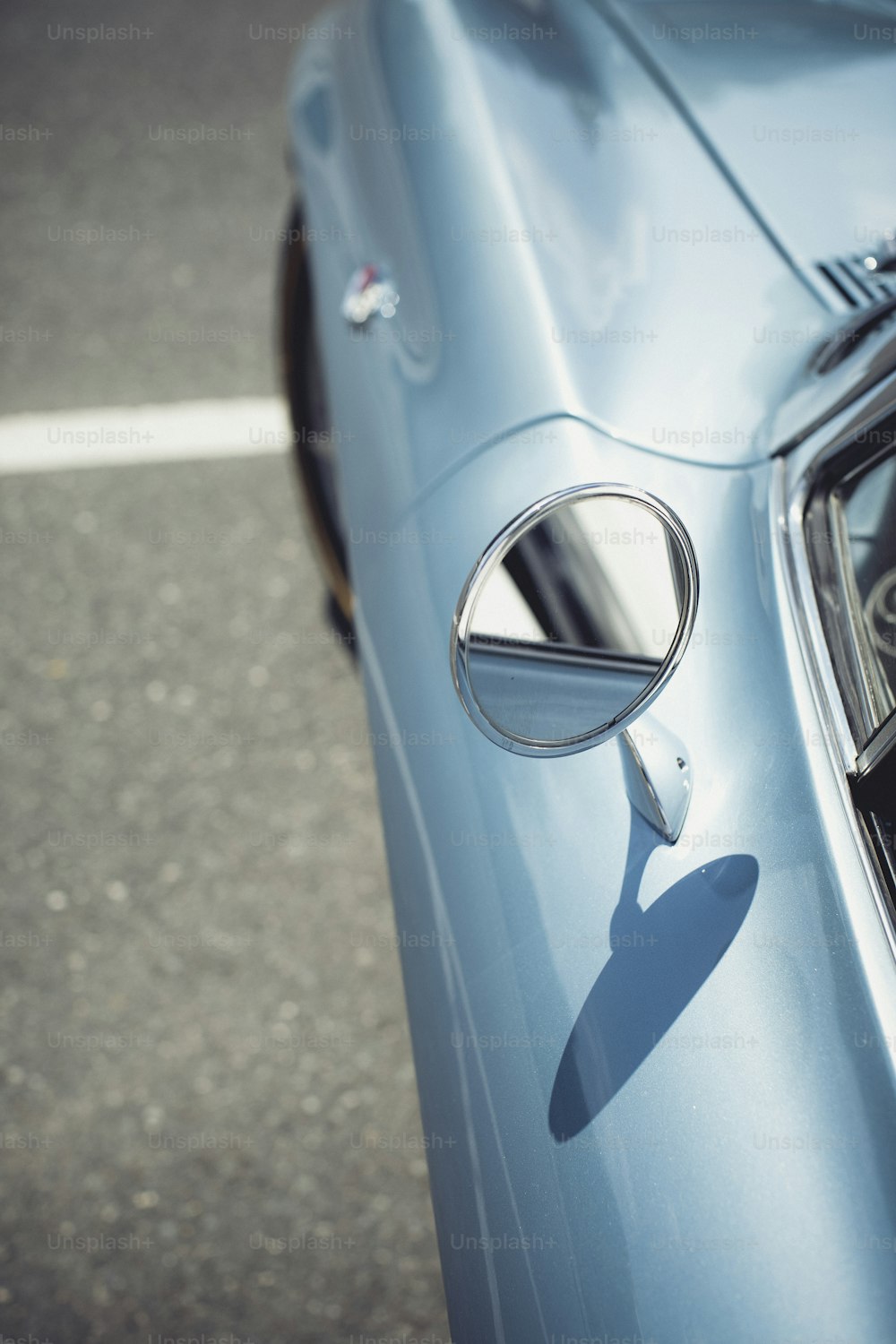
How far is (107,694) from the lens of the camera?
2900 millimetres

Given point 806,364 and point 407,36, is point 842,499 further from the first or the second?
point 407,36

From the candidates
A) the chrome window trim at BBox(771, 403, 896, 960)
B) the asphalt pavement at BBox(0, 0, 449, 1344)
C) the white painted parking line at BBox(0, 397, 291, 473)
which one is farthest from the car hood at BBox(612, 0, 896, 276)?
the white painted parking line at BBox(0, 397, 291, 473)

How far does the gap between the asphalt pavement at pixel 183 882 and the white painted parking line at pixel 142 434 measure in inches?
2.7

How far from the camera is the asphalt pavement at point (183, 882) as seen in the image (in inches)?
83.6

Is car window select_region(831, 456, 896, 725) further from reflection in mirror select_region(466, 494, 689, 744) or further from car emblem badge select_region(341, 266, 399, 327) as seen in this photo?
car emblem badge select_region(341, 266, 399, 327)

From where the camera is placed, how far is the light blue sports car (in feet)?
3.30

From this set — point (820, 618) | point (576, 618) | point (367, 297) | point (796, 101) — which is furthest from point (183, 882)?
point (796, 101)

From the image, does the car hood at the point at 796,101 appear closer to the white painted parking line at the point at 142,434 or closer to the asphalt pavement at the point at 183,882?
the asphalt pavement at the point at 183,882

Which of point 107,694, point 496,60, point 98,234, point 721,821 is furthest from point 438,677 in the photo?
point 98,234

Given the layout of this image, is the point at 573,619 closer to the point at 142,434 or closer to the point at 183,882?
the point at 183,882

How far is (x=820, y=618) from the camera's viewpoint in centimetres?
122

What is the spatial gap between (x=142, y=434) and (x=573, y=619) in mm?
2580

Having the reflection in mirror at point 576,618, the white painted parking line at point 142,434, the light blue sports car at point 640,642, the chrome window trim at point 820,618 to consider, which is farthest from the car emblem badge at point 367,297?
the white painted parking line at point 142,434

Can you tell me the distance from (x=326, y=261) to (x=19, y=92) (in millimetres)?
3578
